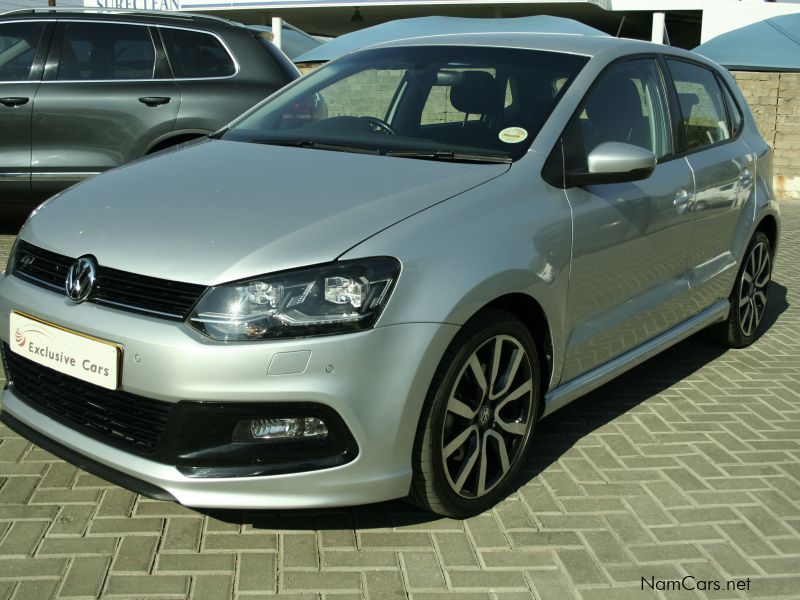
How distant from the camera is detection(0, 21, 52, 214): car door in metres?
7.10

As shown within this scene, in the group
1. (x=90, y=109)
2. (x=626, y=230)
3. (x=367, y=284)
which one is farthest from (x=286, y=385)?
(x=90, y=109)

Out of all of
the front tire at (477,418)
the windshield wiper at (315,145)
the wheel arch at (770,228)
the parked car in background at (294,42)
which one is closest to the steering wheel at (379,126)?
the windshield wiper at (315,145)

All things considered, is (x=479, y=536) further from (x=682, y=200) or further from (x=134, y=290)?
(x=682, y=200)

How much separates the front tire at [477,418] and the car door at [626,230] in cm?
34

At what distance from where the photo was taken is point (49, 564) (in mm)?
2896

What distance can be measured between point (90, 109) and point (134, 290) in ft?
15.7

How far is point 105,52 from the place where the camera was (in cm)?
730

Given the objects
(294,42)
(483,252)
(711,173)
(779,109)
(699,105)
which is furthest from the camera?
(294,42)

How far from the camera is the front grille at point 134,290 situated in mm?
2768

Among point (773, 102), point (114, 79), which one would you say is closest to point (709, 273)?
point (114, 79)

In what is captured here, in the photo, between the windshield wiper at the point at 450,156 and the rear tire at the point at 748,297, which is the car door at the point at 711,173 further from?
the windshield wiper at the point at 450,156

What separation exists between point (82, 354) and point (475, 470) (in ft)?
4.57

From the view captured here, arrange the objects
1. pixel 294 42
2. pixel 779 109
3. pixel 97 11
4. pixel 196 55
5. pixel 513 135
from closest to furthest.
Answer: pixel 513 135 → pixel 97 11 → pixel 196 55 → pixel 779 109 → pixel 294 42

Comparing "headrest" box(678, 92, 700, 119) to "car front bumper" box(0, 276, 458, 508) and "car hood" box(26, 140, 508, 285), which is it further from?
"car front bumper" box(0, 276, 458, 508)
